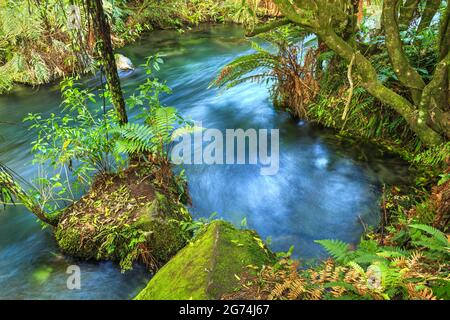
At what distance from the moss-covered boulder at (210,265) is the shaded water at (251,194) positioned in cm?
112

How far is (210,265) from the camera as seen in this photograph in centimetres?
223

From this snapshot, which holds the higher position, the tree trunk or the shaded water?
the tree trunk

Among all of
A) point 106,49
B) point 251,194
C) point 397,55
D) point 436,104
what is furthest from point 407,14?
point 106,49

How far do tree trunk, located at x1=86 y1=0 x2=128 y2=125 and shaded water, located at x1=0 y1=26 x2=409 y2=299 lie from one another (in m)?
1.58

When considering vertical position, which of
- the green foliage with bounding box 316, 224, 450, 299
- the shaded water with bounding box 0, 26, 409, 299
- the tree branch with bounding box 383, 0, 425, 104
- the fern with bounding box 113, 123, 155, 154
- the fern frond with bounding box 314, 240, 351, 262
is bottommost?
the shaded water with bounding box 0, 26, 409, 299

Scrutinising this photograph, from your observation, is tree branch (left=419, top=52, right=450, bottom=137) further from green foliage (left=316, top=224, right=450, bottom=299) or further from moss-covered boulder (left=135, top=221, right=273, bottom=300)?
moss-covered boulder (left=135, top=221, right=273, bottom=300)

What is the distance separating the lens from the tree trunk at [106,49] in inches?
137

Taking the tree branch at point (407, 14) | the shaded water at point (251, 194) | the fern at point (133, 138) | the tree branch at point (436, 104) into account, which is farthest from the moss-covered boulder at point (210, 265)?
the tree branch at point (407, 14)

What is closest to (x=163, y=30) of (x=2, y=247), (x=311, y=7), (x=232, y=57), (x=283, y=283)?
(x=232, y=57)

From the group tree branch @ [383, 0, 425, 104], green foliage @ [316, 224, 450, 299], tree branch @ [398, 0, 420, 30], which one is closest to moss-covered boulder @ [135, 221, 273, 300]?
green foliage @ [316, 224, 450, 299]

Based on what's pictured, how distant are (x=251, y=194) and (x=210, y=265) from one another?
2.59 metres

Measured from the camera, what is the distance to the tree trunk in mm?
3480

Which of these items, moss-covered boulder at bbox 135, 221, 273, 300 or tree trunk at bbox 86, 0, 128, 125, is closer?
moss-covered boulder at bbox 135, 221, 273, 300

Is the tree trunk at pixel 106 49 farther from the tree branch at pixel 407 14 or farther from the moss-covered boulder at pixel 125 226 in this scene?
the tree branch at pixel 407 14
